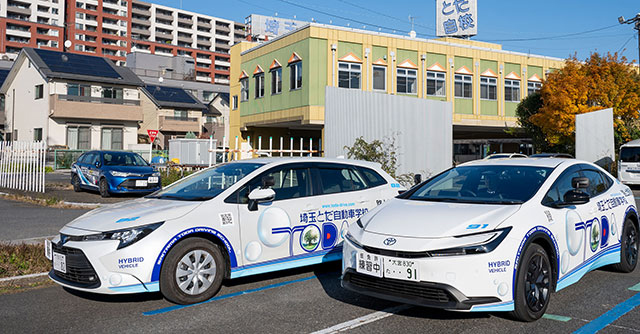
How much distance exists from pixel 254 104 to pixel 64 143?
58.2 ft

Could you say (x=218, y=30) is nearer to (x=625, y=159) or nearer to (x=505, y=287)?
(x=625, y=159)

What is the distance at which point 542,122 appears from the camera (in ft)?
96.3

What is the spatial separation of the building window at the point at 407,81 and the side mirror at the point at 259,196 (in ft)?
84.6

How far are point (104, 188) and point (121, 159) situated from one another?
59.0 inches

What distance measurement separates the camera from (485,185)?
562 cm

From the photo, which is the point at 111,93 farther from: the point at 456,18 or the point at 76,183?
the point at 456,18

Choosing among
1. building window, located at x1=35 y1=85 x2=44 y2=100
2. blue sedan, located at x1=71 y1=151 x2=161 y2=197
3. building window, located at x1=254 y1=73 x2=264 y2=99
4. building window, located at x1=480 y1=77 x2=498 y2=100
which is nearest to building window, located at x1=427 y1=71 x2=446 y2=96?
building window, located at x1=480 y1=77 x2=498 y2=100

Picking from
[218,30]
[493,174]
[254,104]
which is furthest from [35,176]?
[218,30]

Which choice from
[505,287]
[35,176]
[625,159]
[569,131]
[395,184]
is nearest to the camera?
[505,287]

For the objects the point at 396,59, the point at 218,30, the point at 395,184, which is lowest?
the point at 395,184

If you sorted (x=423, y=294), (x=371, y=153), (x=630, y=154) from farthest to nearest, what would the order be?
(x=630, y=154), (x=371, y=153), (x=423, y=294)

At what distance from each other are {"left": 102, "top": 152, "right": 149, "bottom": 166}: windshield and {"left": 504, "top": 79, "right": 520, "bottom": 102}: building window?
25.1 metres

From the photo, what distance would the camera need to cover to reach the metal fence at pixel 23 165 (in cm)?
1661

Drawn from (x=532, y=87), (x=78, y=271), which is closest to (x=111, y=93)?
(x=532, y=87)
